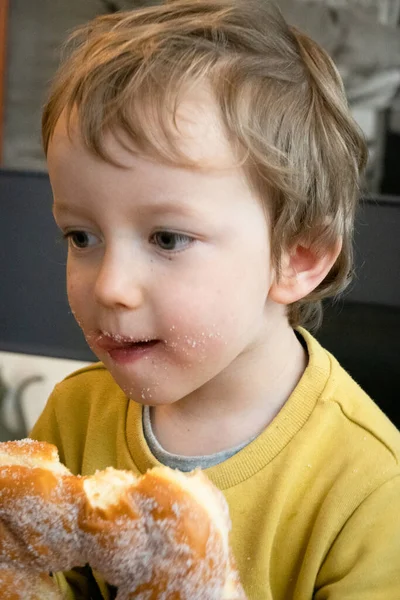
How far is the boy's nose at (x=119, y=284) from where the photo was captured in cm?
62

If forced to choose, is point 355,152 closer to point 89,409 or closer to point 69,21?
point 89,409

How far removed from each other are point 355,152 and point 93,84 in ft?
1.14

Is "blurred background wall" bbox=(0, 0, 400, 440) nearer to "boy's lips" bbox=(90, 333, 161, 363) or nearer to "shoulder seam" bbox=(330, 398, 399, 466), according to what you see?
"shoulder seam" bbox=(330, 398, 399, 466)

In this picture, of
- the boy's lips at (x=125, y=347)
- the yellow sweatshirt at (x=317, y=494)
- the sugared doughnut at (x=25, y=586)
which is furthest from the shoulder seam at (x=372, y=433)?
the sugared doughnut at (x=25, y=586)

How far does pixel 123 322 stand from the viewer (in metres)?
0.64

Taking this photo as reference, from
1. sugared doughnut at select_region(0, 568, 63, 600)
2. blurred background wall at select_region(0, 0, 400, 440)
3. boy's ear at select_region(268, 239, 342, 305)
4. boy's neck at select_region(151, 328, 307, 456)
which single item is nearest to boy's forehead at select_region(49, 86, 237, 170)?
boy's ear at select_region(268, 239, 342, 305)

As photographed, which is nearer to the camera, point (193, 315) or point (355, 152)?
point (193, 315)

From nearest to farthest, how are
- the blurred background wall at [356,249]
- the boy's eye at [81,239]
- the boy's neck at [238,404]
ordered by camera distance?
1. the boy's eye at [81,239]
2. the boy's neck at [238,404]
3. the blurred background wall at [356,249]

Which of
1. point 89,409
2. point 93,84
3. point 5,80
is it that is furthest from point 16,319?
point 93,84

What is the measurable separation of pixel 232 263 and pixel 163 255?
7 centimetres

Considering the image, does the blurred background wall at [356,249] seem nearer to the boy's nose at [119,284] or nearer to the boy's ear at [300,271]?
the boy's ear at [300,271]

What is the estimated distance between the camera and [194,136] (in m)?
0.61

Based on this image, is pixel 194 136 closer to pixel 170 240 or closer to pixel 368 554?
pixel 170 240

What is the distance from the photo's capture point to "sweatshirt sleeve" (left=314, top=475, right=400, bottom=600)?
673mm
